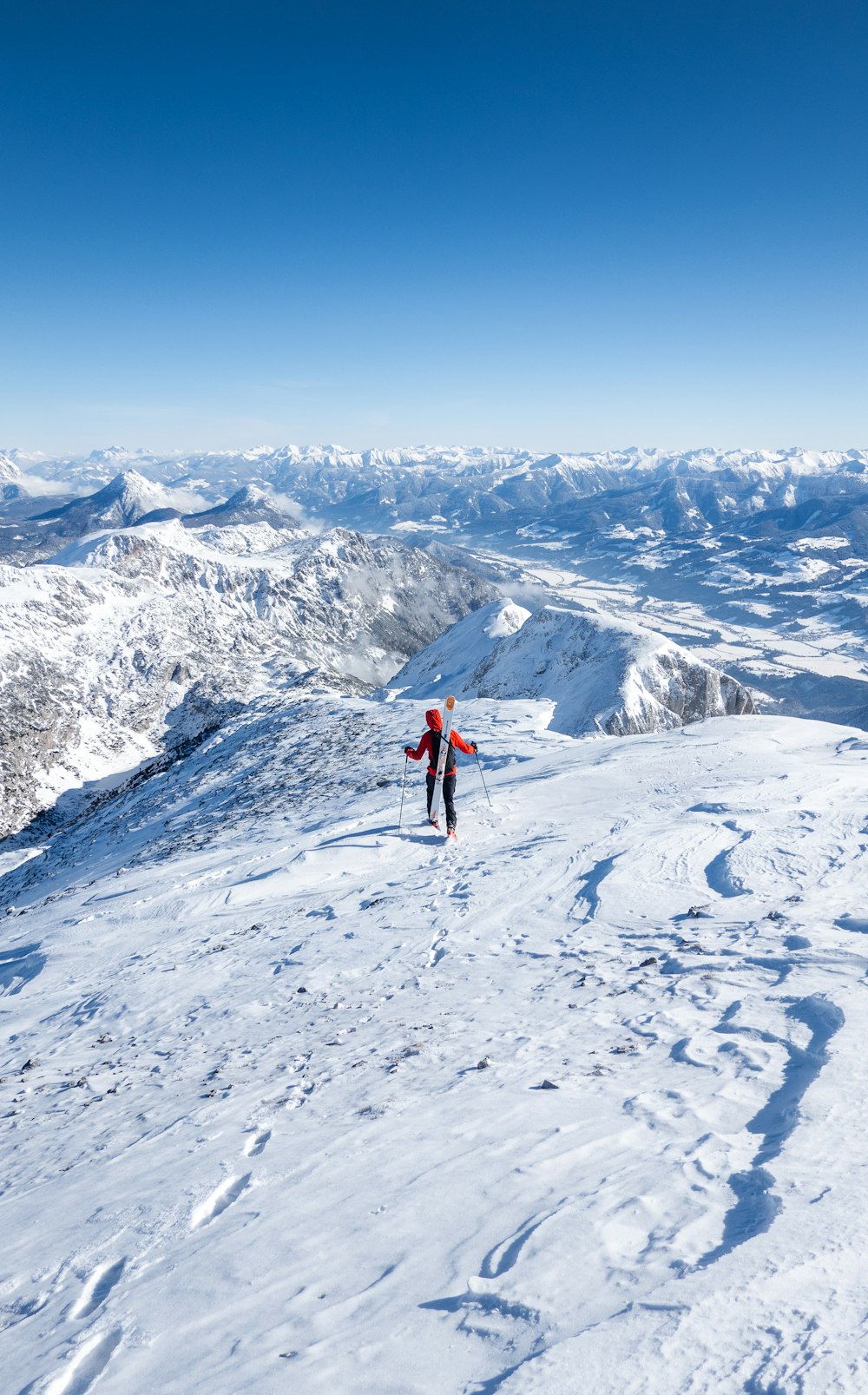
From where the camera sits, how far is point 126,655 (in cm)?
11612

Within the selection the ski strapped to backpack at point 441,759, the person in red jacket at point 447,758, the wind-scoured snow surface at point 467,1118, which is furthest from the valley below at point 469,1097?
the ski strapped to backpack at point 441,759

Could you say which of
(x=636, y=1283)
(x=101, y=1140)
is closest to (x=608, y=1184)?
(x=636, y=1283)

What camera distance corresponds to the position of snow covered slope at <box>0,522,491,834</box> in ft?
289

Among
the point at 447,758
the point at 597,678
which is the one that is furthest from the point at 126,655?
the point at 447,758

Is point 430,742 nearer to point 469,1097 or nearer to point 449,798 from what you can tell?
point 449,798

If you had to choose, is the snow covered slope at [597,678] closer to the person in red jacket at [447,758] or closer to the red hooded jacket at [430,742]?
the red hooded jacket at [430,742]

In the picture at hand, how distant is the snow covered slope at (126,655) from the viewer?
8812 cm

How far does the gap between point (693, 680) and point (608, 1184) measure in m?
74.7

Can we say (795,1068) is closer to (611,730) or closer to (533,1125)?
(533,1125)

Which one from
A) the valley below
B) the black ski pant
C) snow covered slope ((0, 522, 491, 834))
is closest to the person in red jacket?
the black ski pant

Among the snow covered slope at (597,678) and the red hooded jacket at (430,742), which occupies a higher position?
the red hooded jacket at (430,742)

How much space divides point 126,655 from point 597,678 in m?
86.8

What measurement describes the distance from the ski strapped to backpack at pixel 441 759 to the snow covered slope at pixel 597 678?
4589cm

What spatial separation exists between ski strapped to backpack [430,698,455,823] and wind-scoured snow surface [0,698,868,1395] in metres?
1.23
